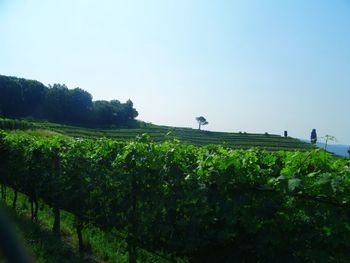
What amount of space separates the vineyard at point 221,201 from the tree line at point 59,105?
7939 cm

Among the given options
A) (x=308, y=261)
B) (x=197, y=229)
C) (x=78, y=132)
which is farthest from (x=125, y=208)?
(x=78, y=132)

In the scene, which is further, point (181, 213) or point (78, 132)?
point (78, 132)

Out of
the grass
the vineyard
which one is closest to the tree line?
the grass

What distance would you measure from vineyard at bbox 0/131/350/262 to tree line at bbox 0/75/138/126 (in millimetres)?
79386

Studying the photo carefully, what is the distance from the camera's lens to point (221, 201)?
4383 mm

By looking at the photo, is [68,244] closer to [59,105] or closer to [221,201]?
[221,201]

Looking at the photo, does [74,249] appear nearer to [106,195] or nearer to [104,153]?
[106,195]

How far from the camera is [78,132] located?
63906mm

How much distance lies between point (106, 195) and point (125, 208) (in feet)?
1.95

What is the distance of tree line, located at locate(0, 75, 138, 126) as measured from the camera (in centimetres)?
8144

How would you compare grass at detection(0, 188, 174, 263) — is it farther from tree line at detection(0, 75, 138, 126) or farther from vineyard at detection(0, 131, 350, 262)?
tree line at detection(0, 75, 138, 126)

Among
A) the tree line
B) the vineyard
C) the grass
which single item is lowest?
the grass

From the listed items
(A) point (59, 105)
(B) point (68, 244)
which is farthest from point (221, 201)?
(A) point (59, 105)

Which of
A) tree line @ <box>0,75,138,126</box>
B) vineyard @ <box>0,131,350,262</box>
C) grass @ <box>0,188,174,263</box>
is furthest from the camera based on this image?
tree line @ <box>0,75,138,126</box>
